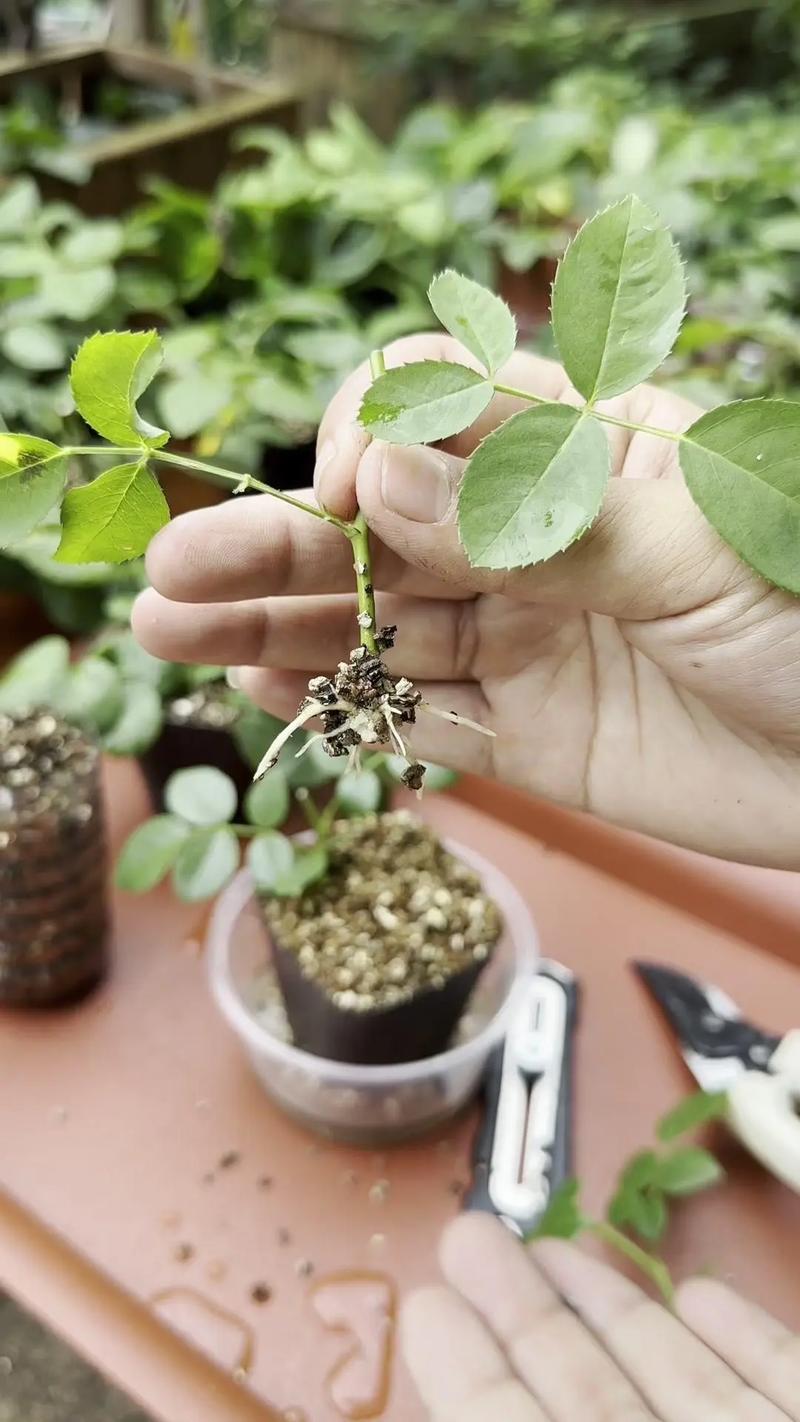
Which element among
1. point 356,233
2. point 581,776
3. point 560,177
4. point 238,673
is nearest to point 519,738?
point 581,776

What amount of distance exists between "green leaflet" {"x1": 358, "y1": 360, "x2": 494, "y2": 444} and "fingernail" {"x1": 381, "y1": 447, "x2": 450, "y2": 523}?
0.03 meters

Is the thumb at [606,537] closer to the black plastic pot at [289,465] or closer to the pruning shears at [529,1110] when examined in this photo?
the pruning shears at [529,1110]

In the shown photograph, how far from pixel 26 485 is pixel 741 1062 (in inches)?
27.9

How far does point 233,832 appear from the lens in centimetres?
81

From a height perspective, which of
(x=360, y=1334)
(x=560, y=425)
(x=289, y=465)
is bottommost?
(x=360, y=1334)

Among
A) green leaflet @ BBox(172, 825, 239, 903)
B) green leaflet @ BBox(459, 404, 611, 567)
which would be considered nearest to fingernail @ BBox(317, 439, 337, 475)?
green leaflet @ BBox(459, 404, 611, 567)

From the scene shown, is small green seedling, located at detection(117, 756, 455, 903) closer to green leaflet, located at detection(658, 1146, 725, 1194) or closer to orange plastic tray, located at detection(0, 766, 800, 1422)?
orange plastic tray, located at detection(0, 766, 800, 1422)

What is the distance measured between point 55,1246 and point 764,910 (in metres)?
0.68

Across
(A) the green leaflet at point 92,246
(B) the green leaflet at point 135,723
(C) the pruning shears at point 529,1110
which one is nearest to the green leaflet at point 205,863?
(B) the green leaflet at point 135,723

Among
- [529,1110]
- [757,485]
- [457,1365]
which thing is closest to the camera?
[757,485]

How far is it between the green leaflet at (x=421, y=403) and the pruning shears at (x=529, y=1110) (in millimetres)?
535

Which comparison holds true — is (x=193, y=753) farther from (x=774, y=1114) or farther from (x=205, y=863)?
(x=774, y=1114)

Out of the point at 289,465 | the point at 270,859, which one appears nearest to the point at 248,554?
the point at 270,859

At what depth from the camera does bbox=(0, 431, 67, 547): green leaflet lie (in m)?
0.42
